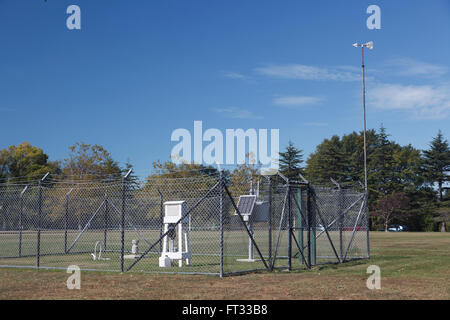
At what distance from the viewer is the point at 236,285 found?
36.2 feet

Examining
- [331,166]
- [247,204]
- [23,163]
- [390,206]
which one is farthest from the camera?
[331,166]

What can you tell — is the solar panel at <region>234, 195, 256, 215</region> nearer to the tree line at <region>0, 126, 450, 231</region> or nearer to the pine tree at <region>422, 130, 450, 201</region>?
the tree line at <region>0, 126, 450, 231</region>

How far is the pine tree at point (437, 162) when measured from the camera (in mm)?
71438

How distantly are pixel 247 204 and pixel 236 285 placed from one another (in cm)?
637

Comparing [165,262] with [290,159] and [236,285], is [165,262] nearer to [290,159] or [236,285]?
[236,285]

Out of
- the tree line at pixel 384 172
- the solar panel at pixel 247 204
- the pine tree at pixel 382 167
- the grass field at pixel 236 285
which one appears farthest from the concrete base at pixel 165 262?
the pine tree at pixel 382 167

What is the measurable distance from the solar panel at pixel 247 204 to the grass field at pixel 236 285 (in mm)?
3506

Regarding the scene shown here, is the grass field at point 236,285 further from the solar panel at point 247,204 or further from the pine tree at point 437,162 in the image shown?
the pine tree at point 437,162

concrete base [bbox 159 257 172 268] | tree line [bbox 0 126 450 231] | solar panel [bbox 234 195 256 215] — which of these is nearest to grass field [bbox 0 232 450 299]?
concrete base [bbox 159 257 172 268]

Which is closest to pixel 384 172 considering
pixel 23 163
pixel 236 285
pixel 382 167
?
pixel 382 167
